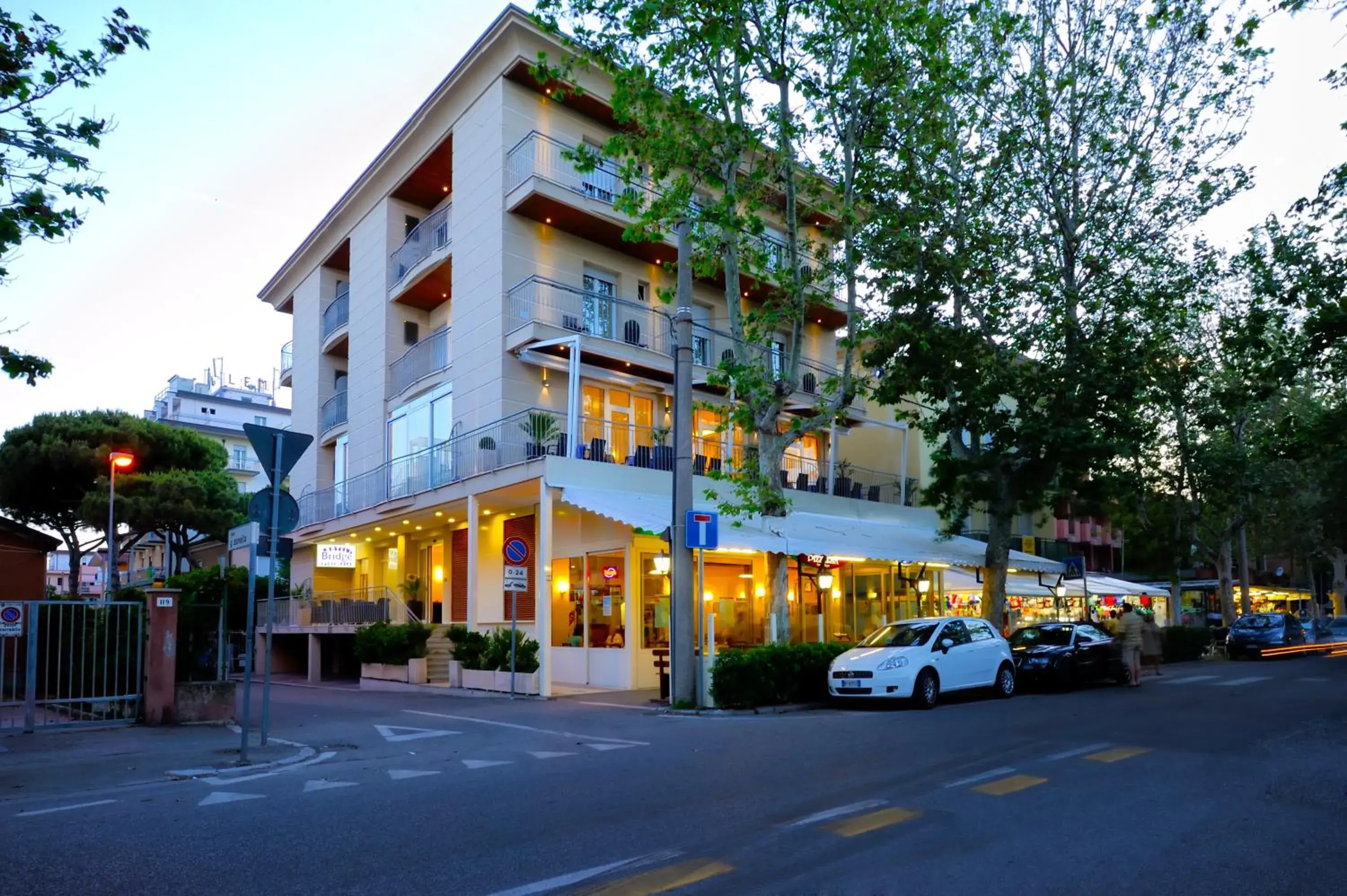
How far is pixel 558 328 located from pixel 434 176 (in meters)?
8.29

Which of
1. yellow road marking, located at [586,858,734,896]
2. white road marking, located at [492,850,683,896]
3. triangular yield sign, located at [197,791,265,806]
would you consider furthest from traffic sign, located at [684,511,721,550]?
yellow road marking, located at [586,858,734,896]

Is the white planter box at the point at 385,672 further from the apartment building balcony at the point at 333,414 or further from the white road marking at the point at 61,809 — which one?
the white road marking at the point at 61,809

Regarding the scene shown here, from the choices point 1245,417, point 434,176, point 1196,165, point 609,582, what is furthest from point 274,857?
point 1245,417

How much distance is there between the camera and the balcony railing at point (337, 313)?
32.0 metres

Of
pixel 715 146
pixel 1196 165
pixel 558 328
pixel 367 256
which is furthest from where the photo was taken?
pixel 367 256

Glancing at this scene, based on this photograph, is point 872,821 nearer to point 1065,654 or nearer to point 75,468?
point 1065,654

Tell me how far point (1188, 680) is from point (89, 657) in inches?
844

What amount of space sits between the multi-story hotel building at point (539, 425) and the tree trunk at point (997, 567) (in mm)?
1099

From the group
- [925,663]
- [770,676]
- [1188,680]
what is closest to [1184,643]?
[1188,680]

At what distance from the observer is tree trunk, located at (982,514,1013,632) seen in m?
23.5

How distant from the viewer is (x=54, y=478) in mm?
39094

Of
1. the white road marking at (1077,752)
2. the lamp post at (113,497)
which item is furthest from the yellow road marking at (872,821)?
the lamp post at (113,497)

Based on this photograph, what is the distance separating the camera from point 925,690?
53.8ft

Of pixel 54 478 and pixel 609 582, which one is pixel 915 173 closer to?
pixel 609 582
